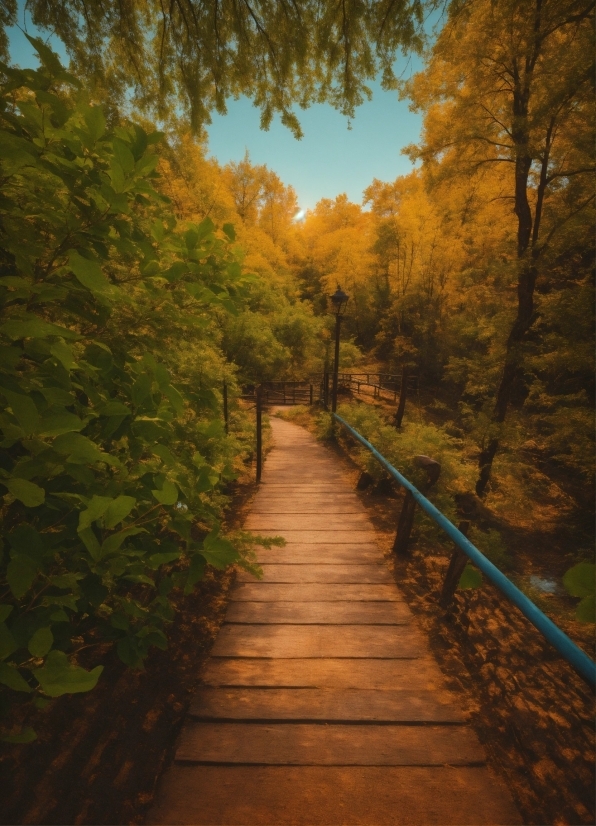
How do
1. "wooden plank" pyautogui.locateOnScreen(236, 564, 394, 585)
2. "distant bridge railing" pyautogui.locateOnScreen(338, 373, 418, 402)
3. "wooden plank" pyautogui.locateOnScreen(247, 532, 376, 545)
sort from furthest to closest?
"distant bridge railing" pyautogui.locateOnScreen(338, 373, 418, 402) → "wooden plank" pyautogui.locateOnScreen(247, 532, 376, 545) → "wooden plank" pyautogui.locateOnScreen(236, 564, 394, 585)

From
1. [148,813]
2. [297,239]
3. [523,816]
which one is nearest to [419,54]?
[523,816]

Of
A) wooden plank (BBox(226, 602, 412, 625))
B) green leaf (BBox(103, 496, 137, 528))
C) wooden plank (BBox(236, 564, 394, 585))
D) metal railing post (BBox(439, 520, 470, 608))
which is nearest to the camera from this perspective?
green leaf (BBox(103, 496, 137, 528))

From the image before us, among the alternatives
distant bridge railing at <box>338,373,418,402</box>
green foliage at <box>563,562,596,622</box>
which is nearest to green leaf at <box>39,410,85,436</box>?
green foliage at <box>563,562,596,622</box>

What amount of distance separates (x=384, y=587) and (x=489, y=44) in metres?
10.1

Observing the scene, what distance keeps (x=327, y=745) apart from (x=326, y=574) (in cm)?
142

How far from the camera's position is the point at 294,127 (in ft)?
9.52

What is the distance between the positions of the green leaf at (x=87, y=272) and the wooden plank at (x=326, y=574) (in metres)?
2.63

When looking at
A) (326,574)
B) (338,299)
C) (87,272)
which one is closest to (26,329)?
(87,272)

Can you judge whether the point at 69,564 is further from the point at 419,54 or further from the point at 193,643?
the point at 419,54

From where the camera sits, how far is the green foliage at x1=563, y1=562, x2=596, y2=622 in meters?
0.80

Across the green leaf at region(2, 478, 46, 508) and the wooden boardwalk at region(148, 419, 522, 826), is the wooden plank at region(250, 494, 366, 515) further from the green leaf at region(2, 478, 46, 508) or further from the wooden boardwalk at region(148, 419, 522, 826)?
the green leaf at region(2, 478, 46, 508)

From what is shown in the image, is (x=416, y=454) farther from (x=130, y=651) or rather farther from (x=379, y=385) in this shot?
(x=379, y=385)

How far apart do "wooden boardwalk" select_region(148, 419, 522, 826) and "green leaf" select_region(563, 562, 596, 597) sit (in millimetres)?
1171

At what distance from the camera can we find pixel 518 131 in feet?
25.1
